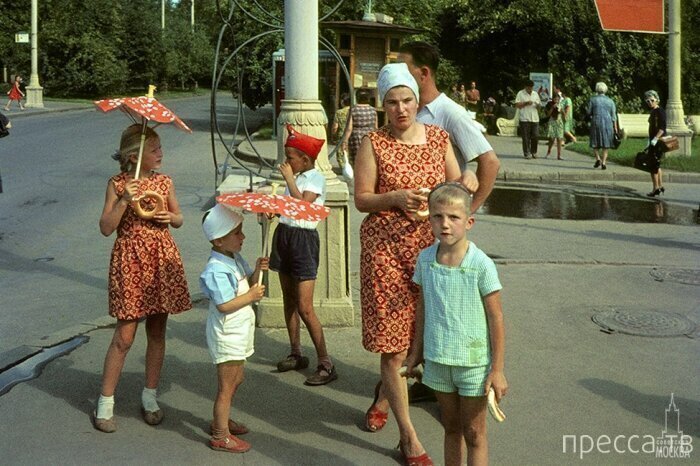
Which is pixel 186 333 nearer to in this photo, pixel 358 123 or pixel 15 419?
pixel 15 419

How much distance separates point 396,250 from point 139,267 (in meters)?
1.39

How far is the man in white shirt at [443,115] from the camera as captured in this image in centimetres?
490

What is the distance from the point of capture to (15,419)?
488 centimetres

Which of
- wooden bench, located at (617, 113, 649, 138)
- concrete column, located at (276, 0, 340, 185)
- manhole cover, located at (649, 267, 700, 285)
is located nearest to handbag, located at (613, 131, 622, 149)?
wooden bench, located at (617, 113, 649, 138)

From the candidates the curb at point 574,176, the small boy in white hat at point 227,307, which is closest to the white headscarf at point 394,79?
the small boy in white hat at point 227,307

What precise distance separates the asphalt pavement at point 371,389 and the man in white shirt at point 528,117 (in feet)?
44.5

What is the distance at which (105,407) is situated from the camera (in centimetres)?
481

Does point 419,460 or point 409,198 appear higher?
point 409,198

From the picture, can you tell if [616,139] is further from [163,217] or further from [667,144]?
[163,217]

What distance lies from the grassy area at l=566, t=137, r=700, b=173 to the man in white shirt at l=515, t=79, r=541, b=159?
178 centimetres

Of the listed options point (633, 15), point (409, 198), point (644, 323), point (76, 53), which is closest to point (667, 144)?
point (633, 15)

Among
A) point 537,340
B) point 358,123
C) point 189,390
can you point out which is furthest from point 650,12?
point 189,390

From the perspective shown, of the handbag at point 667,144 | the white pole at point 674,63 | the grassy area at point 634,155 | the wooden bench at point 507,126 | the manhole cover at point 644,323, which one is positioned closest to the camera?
the manhole cover at point 644,323

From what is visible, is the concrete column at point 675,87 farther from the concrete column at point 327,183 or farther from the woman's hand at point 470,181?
the woman's hand at point 470,181
